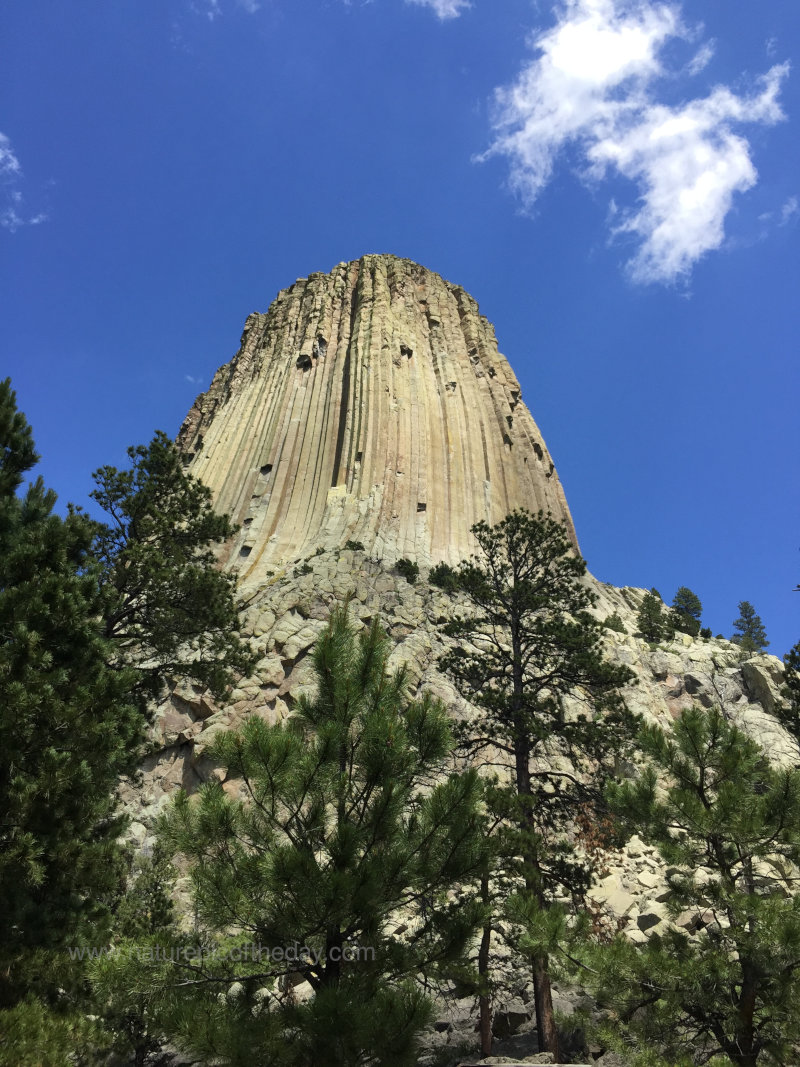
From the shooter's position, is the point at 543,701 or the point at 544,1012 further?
the point at 543,701

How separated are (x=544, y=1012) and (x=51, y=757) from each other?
29.1ft

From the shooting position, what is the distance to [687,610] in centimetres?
4753

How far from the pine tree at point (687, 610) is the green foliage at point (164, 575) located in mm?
33748

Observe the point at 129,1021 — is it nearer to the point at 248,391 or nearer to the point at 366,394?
the point at 366,394

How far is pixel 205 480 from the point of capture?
150 ft

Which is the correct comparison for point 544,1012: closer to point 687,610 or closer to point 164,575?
point 164,575

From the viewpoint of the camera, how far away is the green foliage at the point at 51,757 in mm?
7961

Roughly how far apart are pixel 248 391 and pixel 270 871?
4762 cm

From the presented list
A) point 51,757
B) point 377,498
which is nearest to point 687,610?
point 377,498

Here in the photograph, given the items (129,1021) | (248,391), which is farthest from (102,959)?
(248,391)

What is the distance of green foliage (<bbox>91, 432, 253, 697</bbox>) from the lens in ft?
45.5

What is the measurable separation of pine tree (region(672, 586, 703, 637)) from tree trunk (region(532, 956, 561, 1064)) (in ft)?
110

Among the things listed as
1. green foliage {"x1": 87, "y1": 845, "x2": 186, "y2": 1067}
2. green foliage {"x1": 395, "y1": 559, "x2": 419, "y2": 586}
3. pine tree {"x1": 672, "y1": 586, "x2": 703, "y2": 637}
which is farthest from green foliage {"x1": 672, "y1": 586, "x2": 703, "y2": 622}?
green foliage {"x1": 87, "y1": 845, "x2": 186, "y2": 1067}

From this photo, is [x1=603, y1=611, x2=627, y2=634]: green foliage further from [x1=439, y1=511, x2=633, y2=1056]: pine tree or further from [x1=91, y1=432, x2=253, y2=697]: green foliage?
[x1=91, y1=432, x2=253, y2=697]: green foliage
